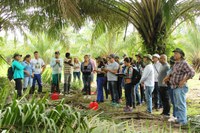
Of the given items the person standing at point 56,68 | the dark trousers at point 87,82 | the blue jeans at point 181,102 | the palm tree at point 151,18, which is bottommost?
the blue jeans at point 181,102

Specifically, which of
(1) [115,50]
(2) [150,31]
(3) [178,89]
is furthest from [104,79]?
(1) [115,50]

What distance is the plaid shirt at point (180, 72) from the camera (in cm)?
668

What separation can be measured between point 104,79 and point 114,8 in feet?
10.2

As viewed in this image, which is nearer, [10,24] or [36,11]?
[36,11]

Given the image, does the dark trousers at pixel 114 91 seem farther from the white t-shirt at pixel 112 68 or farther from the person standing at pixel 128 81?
the person standing at pixel 128 81

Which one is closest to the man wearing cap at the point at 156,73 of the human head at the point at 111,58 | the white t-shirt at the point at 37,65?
the human head at the point at 111,58

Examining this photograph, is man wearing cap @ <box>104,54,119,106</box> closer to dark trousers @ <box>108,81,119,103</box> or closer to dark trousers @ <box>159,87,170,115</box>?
dark trousers @ <box>108,81,119,103</box>

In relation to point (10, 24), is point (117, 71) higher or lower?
lower

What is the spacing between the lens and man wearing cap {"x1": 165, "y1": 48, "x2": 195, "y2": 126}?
6.76 meters

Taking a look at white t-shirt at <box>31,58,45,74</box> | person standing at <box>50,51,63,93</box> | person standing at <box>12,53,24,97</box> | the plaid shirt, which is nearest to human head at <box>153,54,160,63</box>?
the plaid shirt

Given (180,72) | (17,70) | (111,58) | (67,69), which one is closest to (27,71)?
(17,70)

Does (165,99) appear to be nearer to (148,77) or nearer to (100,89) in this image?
(148,77)

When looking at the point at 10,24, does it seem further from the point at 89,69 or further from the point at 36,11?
the point at 89,69

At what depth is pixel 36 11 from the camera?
44.4ft
